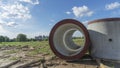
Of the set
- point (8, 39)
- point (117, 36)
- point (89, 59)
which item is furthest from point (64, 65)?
point (8, 39)

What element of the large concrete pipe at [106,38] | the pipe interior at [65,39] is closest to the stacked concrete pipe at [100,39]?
the large concrete pipe at [106,38]

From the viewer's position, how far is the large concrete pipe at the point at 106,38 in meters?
9.00

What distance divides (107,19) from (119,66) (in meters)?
2.62

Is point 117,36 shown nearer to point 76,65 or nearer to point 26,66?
point 76,65

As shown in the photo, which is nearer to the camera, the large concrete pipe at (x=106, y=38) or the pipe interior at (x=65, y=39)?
the large concrete pipe at (x=106, y=38)

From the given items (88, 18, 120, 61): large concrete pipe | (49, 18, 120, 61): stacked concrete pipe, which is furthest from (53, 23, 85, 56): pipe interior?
(88, 18, 120, 61): large concrete pipe

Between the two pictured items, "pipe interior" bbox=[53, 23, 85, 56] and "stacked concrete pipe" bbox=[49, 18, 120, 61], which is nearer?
"stacked concrete pipe" bbox=[49, 18, 120, 61]

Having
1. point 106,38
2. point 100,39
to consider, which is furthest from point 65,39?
point 106,38

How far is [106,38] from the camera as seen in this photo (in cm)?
933

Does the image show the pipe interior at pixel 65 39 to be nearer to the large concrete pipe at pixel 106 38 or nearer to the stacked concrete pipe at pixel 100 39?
the stacked concrete pipe at pixel 100 39

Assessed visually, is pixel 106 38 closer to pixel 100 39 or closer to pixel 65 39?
pixel 100 39

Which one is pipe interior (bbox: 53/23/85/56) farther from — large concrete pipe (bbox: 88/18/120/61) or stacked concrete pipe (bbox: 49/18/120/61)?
large concrete pipe (bbox: 88/18/120/61)

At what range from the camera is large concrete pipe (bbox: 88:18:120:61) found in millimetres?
9000

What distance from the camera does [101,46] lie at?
31.5ft
